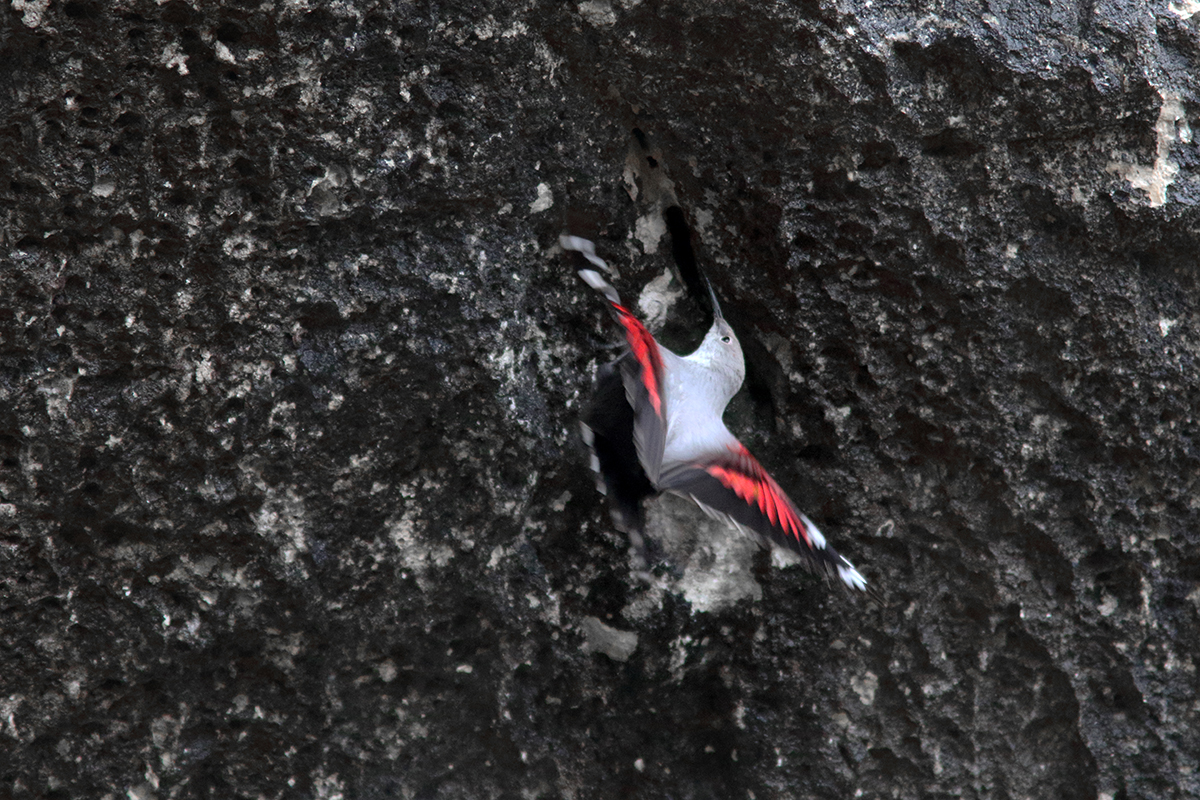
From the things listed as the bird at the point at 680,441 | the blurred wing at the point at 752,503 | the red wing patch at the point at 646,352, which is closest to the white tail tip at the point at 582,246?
the bird at the point at 680,441

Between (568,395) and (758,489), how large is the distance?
321 millimetres

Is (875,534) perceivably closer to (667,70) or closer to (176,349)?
(667,70)

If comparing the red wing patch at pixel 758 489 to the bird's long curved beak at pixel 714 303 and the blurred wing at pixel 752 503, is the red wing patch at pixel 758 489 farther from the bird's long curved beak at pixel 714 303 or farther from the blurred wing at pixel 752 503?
the bird's long curved beak at pixel 714 303

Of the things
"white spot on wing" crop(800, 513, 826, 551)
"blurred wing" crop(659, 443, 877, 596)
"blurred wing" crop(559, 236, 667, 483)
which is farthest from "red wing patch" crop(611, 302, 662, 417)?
"white spot on wing" crop(800, 513, 826, 551)

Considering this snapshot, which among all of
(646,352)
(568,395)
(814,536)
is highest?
(646,352)

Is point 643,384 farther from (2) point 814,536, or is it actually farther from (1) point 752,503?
(2) point 814,536

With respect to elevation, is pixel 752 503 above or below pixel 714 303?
below

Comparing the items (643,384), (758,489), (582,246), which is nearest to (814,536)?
(758,489)

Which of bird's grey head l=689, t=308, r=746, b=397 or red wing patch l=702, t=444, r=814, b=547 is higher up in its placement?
bird's grey head l=689, t=308, r=746, b=397

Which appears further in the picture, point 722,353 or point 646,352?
point 722,353

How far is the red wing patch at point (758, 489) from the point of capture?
4.33 feet

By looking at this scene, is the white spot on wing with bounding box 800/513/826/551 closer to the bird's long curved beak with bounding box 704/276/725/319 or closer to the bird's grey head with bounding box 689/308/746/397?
the bird's grey head with bounding box 689/308/746/397

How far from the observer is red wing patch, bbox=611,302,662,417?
1.29 metres

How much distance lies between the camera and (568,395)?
1.40m
